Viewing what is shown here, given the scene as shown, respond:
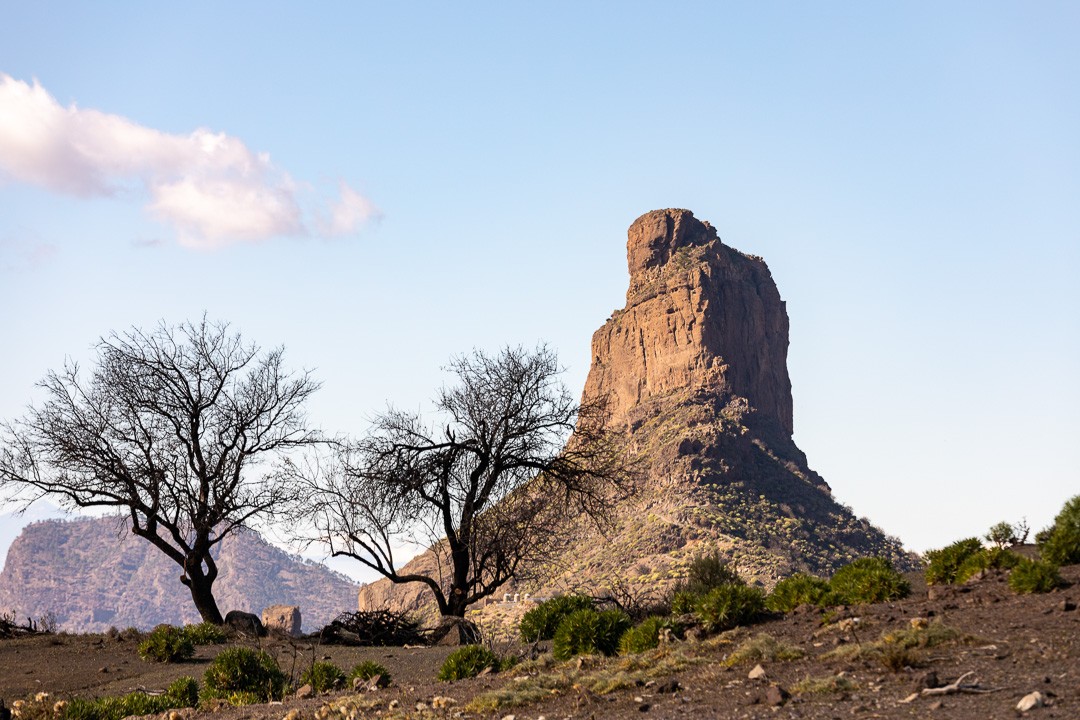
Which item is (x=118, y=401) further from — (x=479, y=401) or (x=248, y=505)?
(x=479, y=401)

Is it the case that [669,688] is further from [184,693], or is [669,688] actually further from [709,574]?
[709,574]

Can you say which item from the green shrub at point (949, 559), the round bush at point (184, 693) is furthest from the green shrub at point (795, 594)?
the round bush at point (184, 693)

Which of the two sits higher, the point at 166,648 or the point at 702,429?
the point at 702,429

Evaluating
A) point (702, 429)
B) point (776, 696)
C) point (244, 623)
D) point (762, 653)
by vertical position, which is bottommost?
point (776, 696)

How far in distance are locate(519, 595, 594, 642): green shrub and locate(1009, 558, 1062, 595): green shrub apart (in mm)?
5322

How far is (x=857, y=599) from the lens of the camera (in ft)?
42.0

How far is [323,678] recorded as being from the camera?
12344mm

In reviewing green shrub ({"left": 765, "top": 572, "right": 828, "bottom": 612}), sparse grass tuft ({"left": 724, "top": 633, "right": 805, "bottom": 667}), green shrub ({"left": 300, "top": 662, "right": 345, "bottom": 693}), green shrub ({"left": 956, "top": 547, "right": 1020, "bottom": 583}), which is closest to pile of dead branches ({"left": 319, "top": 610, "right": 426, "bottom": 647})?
green shrub ({"left": 300, "top": 662, "right": 345, "bottom": 693})

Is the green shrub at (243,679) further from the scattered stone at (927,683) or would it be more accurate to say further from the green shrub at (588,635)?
the scattered stone at (927,683)

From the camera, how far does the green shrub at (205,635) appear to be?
667 inches

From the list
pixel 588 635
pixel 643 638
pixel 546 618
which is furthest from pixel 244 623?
pixel 643 638

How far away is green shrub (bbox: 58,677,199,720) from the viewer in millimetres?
11720

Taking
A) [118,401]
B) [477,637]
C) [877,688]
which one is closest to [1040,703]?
[877,688]

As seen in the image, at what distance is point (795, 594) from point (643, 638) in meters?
2.52
